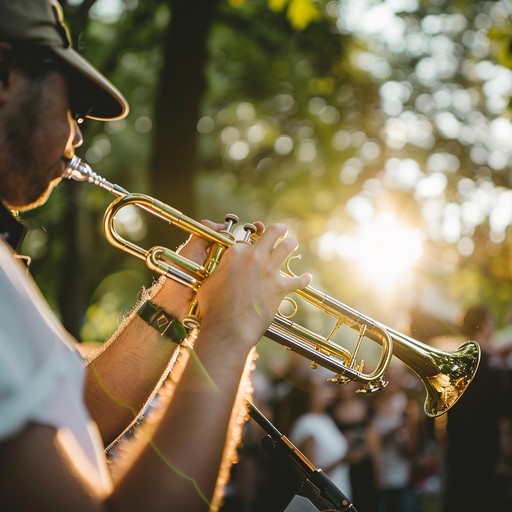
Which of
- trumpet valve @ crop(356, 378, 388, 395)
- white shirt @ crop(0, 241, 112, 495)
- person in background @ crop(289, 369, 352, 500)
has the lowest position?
person in background @ crop(289, 369, 352, 500)

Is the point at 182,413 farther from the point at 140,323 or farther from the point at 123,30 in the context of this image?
the point at 123,30

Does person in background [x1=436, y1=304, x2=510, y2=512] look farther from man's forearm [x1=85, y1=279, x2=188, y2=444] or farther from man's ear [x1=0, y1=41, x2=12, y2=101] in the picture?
man's ear [x1=0, y1=41, x2=12, y2=101]

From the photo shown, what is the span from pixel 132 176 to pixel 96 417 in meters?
14.0

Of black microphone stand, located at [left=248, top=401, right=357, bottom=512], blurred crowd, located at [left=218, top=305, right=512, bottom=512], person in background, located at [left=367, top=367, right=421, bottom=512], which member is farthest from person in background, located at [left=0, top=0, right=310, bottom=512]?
person in background, located at [left=367, top=367, right=421, bottom=512]

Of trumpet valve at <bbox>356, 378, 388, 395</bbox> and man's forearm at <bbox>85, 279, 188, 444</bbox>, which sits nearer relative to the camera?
man's forearm at <bbox>85, 279, 188, 444</bbox>

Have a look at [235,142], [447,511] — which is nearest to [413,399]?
[447,511]

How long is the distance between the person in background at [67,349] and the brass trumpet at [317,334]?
36 centimetres

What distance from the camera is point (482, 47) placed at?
1202cm

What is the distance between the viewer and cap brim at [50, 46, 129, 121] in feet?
4.32

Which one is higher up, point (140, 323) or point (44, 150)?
point (44, 150)

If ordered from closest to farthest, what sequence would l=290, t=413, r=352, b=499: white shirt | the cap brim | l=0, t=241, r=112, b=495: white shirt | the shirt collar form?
1. l=0, t=241, r=112, b=495: white shirt
2. the cap brim
3. the shirt collar
4. l=290, t=413, r=352, b=499: white shirt

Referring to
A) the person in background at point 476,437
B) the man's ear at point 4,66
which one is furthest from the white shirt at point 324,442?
the man's ear at point 4,66

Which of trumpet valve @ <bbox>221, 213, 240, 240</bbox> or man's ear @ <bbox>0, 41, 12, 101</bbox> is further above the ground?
man's ear @ <bbox>0, 41, 12, 101</bbox>

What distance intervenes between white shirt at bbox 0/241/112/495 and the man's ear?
345mm
